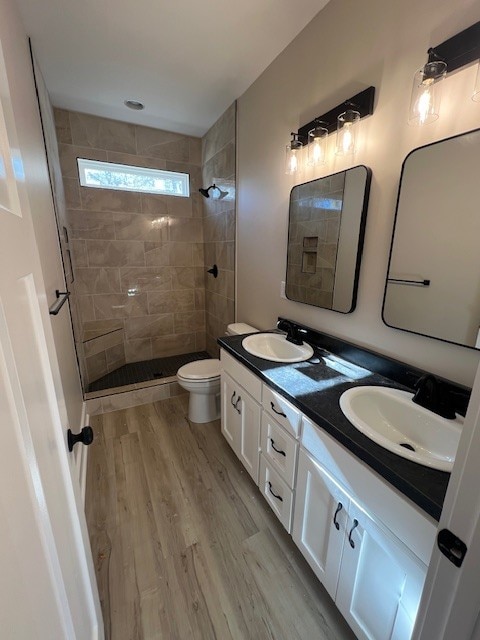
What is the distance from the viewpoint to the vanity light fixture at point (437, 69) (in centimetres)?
88

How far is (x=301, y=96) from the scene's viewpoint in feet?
5.19

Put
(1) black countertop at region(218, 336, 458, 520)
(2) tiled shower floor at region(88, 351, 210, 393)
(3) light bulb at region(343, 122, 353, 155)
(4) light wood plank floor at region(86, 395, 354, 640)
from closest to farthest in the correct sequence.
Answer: (1) black countertop at region(218, 336, 458, 520)
(4) light wood plank floor at region(86, 395, 354, 640)
(3) light bulb at region(343, 122, 353, 155)
(2) tiled shower floor at region(88, 351, 210, 393)

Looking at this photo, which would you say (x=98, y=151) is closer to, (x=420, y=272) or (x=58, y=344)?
(x=58, y=344)

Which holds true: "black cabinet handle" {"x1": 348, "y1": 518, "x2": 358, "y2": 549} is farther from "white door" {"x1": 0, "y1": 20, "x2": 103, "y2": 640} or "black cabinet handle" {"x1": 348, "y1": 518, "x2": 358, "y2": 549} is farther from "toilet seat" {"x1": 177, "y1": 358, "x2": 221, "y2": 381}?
"toilet seat" {"x1": 177, "y1": 358, "x2": 221, "y2": 381}

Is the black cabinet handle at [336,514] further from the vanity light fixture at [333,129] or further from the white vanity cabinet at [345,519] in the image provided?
the vanity light fixture at [333,129]

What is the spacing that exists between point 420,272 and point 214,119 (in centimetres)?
244

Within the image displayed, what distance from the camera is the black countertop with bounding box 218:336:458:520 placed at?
2.37ft

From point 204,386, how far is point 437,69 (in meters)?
2.12

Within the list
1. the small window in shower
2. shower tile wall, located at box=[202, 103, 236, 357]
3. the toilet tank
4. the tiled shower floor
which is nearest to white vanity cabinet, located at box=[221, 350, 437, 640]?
the toilet tank

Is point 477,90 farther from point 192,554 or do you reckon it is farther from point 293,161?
point 192,554

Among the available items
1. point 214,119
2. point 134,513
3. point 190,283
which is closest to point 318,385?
point 134,513

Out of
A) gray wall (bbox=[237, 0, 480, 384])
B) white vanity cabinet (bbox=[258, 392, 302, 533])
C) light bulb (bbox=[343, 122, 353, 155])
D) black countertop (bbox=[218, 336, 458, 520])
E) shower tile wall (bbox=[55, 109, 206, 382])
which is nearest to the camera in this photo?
black countertop (bbox=[218, 336, 458, 520])

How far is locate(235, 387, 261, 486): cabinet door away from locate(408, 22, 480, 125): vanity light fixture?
4.74 feet

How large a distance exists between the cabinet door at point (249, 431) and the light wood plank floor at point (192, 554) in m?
0.20
